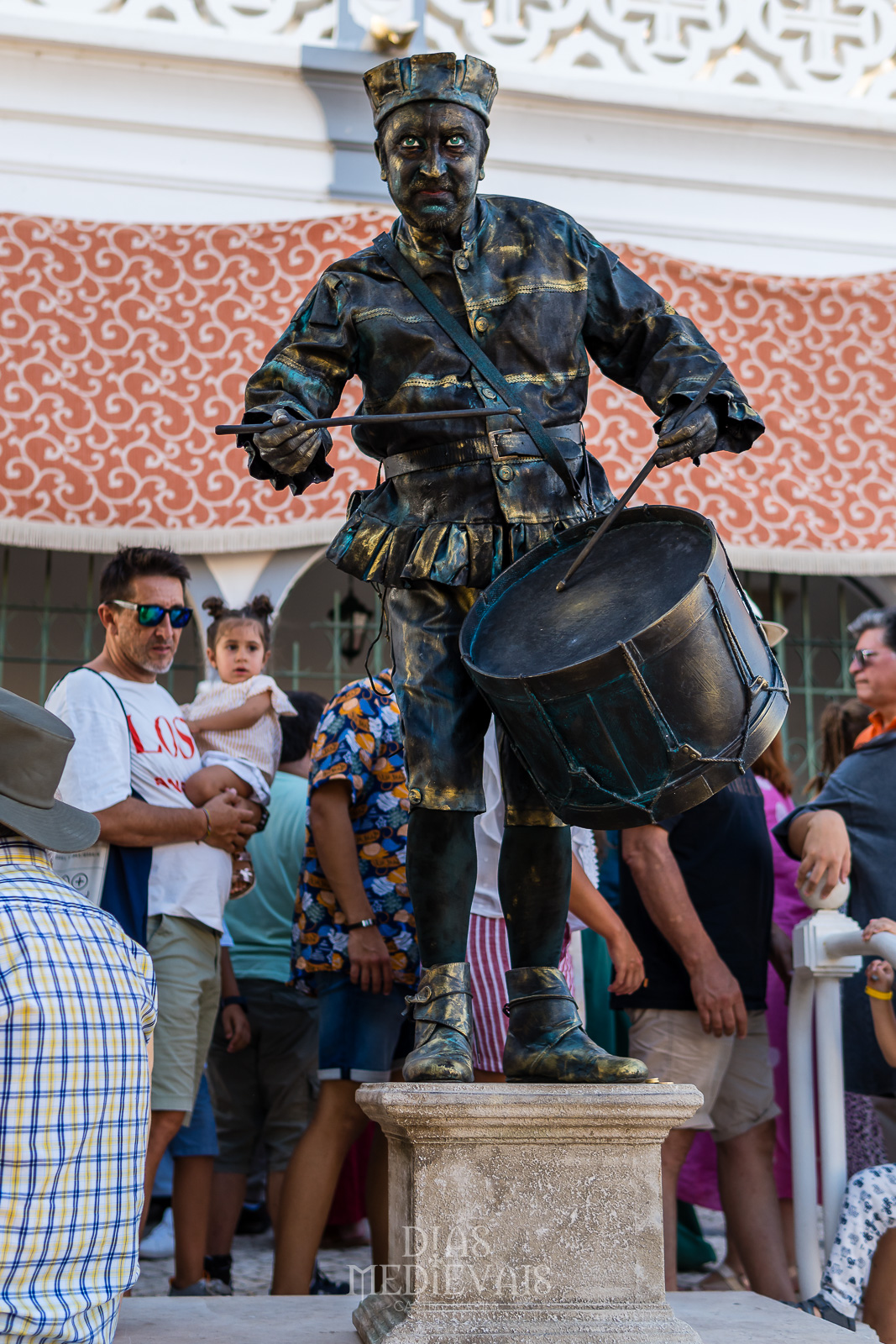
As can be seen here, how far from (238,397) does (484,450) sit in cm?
386

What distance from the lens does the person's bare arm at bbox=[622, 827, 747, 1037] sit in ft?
10.8

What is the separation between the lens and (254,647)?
14.2 feet

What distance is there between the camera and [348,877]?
318cm

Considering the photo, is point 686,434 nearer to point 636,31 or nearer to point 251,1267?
point 251,1267

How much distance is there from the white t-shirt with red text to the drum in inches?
52.0

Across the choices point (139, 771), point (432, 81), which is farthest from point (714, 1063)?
point (432, 81)

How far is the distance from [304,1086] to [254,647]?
134 centimetres

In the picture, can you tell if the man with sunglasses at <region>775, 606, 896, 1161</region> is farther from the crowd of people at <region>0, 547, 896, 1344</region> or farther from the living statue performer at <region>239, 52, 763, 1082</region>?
the living statue performer at <region>239, 52, 763, 1082</region>

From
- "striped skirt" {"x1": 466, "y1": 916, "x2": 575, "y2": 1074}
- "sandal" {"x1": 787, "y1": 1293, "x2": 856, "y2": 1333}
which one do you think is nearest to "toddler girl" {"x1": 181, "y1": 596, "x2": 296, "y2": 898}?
"striped skirt" {"x1": 466, "y1": 916, "x2": 575, "y2": 1074}

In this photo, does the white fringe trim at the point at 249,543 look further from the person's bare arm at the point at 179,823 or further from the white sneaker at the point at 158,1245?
the white sneaker at the point at 158,1245

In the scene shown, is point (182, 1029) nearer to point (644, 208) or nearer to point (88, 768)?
point (88, 768)

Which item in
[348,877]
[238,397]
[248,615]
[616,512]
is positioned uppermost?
Result: [238,397]

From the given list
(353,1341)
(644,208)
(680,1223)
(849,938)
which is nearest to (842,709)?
(849,938)

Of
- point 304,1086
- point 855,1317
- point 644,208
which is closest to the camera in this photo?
point 855,1317
